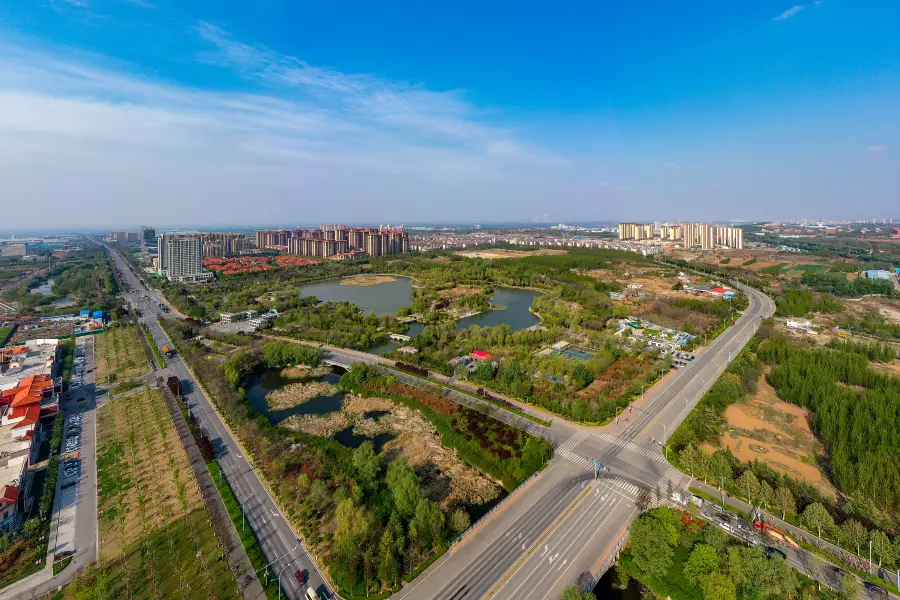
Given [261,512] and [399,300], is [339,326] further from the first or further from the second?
[261,512]

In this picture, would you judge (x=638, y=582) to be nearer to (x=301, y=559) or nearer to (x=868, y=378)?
(x=301, y=559)

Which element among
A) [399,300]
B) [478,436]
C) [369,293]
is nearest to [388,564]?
[478,436]

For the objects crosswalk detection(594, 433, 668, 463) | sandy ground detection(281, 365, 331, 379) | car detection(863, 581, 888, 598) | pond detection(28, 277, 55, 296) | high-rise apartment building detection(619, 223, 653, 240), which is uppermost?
high-rise apartment building detection(619, 223, 653, 240)

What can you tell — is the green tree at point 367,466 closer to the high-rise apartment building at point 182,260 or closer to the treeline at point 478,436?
the treeline at point 478,436

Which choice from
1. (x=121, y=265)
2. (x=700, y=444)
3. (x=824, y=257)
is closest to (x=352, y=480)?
(x=700, y=444)

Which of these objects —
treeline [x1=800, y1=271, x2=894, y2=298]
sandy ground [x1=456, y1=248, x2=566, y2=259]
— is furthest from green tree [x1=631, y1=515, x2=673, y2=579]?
sandy ground [x1=456, y1=248, x2=566, y2=259]

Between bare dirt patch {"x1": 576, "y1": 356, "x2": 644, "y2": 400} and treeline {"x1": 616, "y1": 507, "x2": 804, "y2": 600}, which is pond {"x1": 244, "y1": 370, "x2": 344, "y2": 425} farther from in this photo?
A: treeline {"x1": 616, "y1": 507, "x2": 804, "y2": 600}

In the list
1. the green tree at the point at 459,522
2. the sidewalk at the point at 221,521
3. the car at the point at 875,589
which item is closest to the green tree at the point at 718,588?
the car at the point at 875,589
